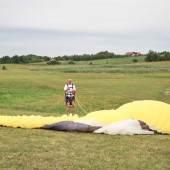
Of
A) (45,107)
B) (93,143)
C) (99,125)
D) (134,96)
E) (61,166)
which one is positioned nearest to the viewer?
(61,166)

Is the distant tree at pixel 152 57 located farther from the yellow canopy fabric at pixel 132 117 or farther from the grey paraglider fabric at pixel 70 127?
the grey paraglider fabric at pixel 70 127

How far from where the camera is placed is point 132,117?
41.4 feet

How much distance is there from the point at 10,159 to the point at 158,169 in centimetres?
320

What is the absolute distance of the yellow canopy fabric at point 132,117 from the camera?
40.6 feet

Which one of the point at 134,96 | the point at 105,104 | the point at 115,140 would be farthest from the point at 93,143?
the point at 134,96

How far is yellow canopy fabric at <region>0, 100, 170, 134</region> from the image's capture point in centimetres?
1237

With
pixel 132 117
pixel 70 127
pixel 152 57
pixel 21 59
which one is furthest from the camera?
pixel 21 59

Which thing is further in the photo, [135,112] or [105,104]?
[105,104]

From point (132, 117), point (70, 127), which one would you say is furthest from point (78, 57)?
point (70, 127)

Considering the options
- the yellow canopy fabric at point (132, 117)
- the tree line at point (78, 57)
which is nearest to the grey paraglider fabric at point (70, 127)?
the yellow canopy fabric at point (132, 117)

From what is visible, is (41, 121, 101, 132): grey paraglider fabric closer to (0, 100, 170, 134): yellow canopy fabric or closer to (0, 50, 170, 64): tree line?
(0, 100, 170, 134): yellow canopy fabric

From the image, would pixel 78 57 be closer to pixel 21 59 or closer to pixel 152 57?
pixel 21 59

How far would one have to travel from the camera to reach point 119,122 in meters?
12.3

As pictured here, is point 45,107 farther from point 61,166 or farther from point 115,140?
point 61,166
